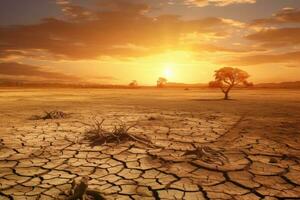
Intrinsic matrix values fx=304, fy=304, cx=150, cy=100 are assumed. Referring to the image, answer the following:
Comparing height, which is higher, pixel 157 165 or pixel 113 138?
pixel 113 138

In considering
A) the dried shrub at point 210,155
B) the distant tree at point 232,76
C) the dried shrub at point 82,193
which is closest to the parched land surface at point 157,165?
the dried shrub at point 210,155

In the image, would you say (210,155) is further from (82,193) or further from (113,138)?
(82,193)

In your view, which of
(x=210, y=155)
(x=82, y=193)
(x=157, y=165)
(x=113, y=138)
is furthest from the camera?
(x=113, y=138)

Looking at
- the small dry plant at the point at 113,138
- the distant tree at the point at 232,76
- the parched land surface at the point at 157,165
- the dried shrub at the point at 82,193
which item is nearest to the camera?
the dried shrub at the point at 82,193

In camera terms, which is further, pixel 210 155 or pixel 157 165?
pixel 210 155

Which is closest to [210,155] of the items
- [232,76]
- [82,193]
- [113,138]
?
[113,138]

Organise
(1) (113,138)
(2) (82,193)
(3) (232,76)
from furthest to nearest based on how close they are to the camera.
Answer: (3) (232,76) < (1) (113,138) < (2) (82,193)

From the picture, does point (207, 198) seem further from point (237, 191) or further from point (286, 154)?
point (286, 154)

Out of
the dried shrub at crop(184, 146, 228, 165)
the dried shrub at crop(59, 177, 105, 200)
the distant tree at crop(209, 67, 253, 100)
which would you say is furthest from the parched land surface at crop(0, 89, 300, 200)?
the distant tree at crop(209, 67, 253, 100)

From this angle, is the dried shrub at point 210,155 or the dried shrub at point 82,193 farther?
the dried shrub at point 210,155

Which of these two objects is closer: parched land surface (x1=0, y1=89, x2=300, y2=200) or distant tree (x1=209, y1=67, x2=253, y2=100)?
parched land surface (x1=0, y1=89, x2=300, y2=200)

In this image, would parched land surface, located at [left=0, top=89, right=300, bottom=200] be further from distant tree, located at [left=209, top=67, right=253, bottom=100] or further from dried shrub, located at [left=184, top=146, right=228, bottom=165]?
distant tree, located at [left=209, top=67, right=253, bottom=100]

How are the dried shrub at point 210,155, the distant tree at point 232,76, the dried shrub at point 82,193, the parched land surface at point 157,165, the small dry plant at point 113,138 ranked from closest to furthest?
the dried shrub at point 82,193
the parched land surface at point 157,165
the dried shrub at point 210,155
the small dry plant at point 113,138
the distant tree at point 232,76

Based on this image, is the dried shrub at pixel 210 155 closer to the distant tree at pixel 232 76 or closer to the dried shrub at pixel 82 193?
the dried shrub at pixel 82 193
